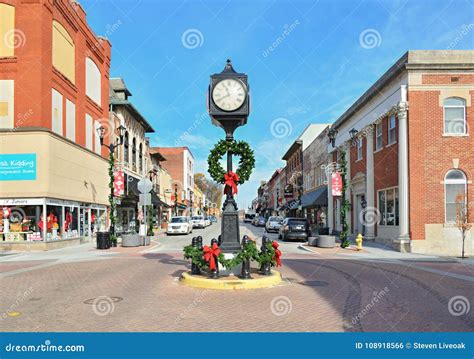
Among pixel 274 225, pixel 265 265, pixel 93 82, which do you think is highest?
pixel 93 82

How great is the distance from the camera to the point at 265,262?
36.5 ft

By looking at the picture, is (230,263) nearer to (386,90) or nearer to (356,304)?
(356,304)

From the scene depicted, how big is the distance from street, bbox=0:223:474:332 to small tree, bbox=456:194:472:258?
3720 mm

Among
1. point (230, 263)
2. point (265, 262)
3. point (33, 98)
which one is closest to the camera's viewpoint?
point (230, 263)

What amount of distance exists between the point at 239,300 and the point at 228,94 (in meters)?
5.31

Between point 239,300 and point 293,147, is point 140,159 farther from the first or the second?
point 239,300

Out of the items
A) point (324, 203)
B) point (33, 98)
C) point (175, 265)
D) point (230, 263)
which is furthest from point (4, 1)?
point (324, 203)

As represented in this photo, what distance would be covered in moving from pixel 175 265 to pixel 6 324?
8.28 metres

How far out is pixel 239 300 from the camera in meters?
8.91

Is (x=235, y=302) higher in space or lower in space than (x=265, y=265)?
lower

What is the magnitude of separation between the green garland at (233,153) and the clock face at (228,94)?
37.9 inches

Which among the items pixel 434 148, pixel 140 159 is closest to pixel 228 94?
pixel 434 148

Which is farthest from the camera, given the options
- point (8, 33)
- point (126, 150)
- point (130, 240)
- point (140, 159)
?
point (140, 159)

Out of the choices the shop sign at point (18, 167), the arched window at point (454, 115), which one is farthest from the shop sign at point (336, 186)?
the shop sign at point (18, 167)
